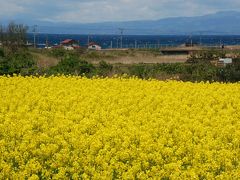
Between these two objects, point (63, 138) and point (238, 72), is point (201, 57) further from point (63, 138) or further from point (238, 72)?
point (63, 138)

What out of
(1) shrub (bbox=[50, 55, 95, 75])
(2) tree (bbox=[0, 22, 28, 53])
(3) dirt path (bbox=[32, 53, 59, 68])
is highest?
(2) tree (bbox=[0, 22, 28, 53])

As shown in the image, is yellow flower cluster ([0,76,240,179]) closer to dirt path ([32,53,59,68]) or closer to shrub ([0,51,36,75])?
shrub ([0,51,36,75])

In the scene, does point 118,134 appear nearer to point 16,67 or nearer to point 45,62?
point 16,67

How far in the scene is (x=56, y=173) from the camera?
8.66 m

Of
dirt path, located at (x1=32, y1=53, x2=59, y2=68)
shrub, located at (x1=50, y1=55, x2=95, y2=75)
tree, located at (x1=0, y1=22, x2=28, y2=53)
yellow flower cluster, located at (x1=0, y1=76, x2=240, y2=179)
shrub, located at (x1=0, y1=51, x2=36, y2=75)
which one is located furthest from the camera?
tree, located at (x1=0, y1=22, x2=28, y2=53)

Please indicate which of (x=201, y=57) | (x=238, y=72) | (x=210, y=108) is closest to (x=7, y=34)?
(x=201, y=57)

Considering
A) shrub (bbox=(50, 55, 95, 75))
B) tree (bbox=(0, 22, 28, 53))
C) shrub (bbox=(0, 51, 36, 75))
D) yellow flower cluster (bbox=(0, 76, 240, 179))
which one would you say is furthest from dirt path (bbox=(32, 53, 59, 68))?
tree (bbox=(0, 22, 28, 53))

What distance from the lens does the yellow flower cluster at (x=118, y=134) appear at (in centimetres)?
846

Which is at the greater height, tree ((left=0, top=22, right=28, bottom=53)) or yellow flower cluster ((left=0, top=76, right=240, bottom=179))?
tree ((left=0, top=22, right=28, bottom=53))

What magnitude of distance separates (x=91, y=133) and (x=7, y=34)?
6197 cm

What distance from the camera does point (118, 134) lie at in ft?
32.7

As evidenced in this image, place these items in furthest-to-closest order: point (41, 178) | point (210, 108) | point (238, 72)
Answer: point (238, 72) < point (210, 108) < point (41, 178)

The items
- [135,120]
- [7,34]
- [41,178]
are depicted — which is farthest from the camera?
[7,34]

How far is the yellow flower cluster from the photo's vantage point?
846 centimetres
